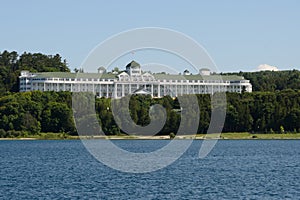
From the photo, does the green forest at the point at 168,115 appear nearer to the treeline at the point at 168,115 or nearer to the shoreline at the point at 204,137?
the treeline at the point at 168,115

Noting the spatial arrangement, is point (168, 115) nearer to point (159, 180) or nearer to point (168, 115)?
point (168, 115)

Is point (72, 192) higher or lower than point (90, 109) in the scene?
lower

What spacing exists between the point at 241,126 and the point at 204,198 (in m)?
90.1

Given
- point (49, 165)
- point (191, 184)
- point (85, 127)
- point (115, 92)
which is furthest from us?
point (115, 92)

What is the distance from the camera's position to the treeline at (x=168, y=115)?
423 feet

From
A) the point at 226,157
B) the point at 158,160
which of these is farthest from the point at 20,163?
the point at 226,157

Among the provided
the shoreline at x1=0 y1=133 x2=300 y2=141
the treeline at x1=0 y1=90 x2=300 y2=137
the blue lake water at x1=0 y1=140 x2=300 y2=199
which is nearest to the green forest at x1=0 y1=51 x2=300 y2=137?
the treeline at x1=0 y1=90 x2=300 y2=137

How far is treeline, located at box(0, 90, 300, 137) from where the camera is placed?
12888 centimetres

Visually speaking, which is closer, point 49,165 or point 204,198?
point 204,198

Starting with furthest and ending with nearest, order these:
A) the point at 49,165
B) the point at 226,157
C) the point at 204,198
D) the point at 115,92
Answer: the point at 115,92
the point at 226,157
the point at 49,165
the point at 204,198

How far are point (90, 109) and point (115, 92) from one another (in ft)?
207

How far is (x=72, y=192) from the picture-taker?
45562 mm

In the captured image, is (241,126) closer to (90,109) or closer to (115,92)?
(90,109)

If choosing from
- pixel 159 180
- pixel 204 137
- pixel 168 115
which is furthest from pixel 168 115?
pixel 159 180
